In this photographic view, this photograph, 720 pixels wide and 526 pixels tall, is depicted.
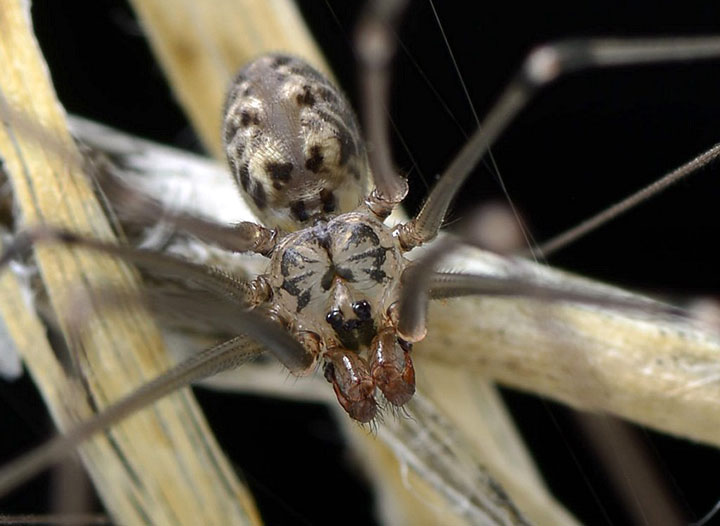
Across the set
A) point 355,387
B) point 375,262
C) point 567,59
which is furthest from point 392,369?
point 567,59

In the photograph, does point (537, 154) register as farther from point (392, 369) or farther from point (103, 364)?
point (103, 364)

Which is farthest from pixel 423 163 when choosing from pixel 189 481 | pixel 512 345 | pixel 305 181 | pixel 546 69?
pixel 189 481

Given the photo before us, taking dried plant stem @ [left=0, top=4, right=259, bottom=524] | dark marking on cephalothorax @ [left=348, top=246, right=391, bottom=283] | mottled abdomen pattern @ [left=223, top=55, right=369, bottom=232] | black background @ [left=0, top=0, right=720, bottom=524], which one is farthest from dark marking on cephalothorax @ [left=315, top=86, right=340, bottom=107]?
dried plant stem @ [left=0, top=4, right=259, bottom=524]

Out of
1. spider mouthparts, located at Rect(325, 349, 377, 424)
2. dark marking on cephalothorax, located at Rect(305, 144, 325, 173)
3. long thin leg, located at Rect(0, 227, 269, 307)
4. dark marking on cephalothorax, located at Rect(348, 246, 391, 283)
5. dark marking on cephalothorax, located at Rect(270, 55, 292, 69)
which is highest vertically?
dark marking on cephalothorax, located at Rect(270, 55, 292, 69)

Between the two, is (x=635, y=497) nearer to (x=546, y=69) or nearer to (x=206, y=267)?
(x=546, y=69)

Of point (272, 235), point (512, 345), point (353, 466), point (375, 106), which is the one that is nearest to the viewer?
point (375, 106)

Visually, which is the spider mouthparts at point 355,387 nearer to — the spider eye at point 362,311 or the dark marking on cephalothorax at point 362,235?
the spider eye at point 362,311

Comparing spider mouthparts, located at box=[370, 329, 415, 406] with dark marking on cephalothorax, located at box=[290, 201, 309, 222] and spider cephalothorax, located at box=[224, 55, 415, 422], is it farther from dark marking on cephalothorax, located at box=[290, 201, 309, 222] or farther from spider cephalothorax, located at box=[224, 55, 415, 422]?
dark marking on cephalothorax, located at box=[290, 201, 309, 222]
